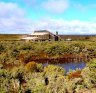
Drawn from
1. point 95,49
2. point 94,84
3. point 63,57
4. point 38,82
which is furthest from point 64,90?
point 95,49

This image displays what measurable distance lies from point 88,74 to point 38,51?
126 feet

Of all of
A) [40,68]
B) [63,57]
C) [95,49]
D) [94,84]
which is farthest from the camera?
[95,49]

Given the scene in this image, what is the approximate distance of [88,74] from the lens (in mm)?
20156

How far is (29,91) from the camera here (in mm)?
16828

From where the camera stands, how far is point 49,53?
187 ft

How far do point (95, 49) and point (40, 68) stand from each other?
33.8m

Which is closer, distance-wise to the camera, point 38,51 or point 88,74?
point 88,74

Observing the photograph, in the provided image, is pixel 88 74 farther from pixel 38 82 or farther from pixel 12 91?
pixel 12 91

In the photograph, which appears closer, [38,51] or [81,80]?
[81,80]

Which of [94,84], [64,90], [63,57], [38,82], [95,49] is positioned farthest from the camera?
[95,49]

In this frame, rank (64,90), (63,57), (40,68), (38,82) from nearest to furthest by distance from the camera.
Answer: (64,90) < (38,82) < (40,68) < (63,57)

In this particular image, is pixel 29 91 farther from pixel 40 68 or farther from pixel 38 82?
pixel 40 68

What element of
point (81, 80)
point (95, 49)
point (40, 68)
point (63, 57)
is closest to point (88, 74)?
point (81, 80)

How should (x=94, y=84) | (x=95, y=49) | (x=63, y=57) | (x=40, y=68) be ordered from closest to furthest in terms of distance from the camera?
(x=94, y=84) < (x=40, y=68) < (x=63, y=57) < (x=95, y=49)
